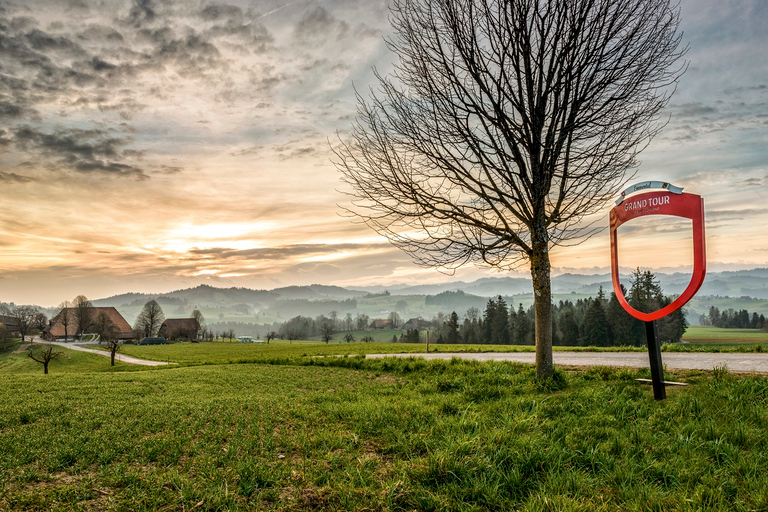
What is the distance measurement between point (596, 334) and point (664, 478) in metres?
61.1

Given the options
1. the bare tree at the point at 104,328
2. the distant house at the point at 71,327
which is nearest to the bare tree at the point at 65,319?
the distant house at the point at 71,327

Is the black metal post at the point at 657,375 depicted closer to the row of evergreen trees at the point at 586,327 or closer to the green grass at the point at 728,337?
the row of evergreen trees at the point at 586,327

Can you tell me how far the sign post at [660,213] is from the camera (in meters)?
6.85

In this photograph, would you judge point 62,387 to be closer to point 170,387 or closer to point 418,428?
point 170,387

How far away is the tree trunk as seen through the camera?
29.4 ft

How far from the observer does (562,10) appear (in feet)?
28.0

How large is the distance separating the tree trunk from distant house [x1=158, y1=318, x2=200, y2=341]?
107 meters

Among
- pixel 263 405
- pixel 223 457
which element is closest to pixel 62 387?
pixel 263 405

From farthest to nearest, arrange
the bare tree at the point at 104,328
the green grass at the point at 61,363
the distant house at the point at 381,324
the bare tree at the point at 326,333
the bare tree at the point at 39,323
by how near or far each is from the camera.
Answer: the distant house at the point at 381,324
the bare tree at the point at 326,333
the bare tree at the point at 39,323
the bare tree at the point at 104,328
the green grass at the point at 61,363

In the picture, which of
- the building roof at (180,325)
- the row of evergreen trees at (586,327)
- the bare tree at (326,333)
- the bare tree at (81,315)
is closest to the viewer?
the row of evergreen trees at (586,327)

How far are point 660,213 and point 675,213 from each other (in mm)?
228

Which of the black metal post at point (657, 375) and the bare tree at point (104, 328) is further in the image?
the bare tree at point (104, 328)

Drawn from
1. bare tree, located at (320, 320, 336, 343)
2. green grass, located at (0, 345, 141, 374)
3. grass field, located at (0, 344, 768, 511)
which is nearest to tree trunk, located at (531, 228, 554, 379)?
grass field, located at (0, 344, 768, 511)

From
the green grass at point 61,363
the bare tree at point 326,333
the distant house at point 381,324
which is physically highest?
the green grass at point 61,363
